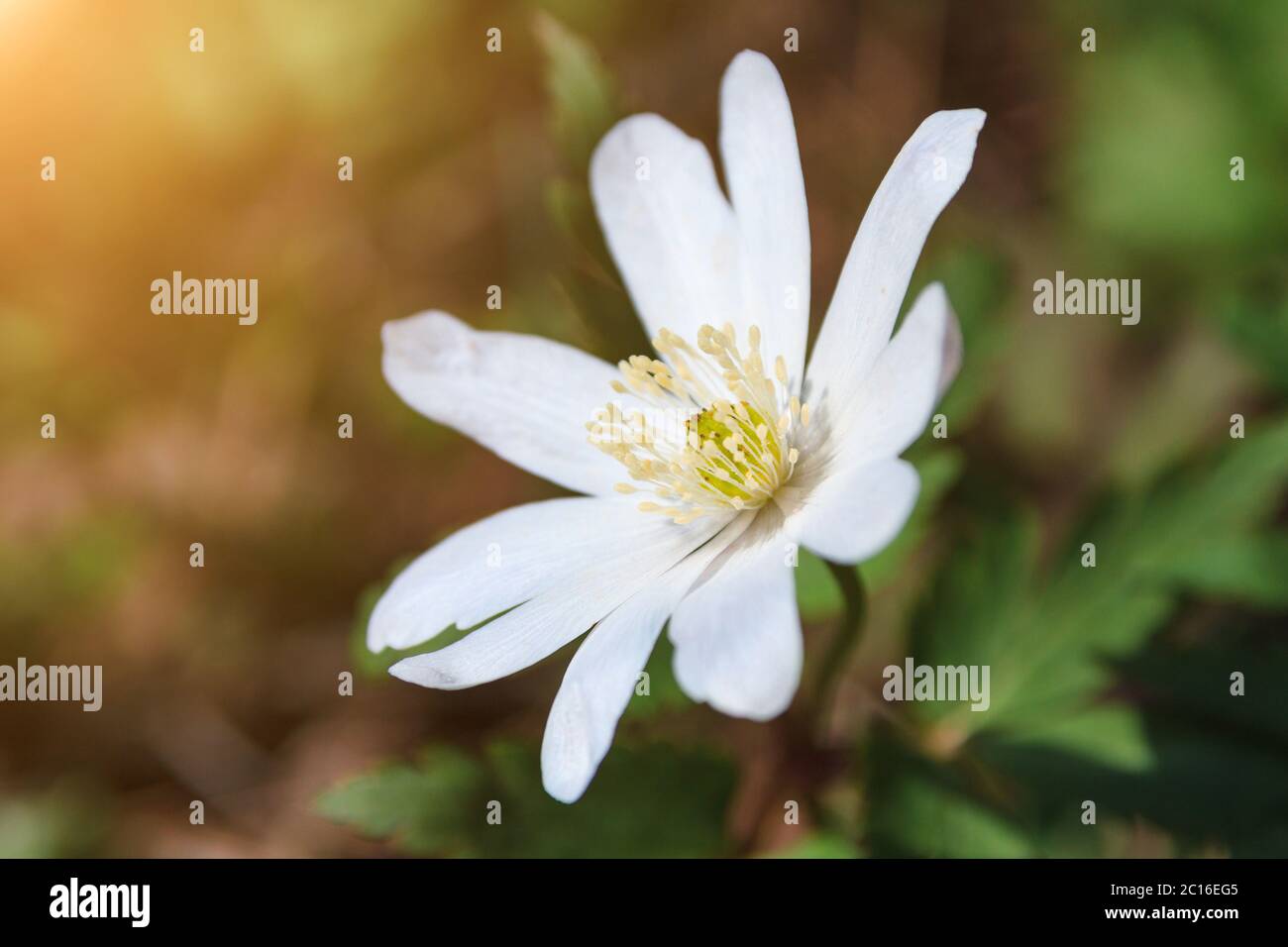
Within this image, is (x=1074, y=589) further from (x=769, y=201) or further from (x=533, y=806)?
(x=533, y=806)

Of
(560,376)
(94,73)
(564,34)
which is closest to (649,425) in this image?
(560,376)

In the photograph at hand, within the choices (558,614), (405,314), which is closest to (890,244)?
(558,614)

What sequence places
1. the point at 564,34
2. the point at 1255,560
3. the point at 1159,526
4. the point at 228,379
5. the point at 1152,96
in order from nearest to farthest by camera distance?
the point at 564,34 < the point at 1159,526 < the point at 1255,560 < the point at 1152,96 < the point at 228,379

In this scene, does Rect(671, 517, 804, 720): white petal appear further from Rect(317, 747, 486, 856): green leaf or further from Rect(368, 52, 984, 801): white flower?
Rect(317, 747, 486, 856): green leaf

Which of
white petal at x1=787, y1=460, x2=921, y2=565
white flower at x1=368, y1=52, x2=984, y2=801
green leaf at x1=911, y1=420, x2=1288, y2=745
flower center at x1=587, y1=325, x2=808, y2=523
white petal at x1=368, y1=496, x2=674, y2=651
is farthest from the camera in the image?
green leaf at x1=911, y1=420, x2=1288, y2=745

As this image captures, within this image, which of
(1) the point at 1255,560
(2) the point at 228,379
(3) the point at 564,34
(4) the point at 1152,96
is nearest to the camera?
(3) the point at 564,34

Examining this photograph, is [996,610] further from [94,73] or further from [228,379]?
[94,73]

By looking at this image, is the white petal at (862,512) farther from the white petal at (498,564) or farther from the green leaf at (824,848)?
the green leaf at (824,848)

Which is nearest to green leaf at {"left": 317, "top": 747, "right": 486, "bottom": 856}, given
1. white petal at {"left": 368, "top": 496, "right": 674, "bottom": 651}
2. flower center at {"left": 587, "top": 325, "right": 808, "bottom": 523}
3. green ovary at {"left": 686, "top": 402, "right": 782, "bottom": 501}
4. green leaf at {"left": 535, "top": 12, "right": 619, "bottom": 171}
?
white petal at {"left": 368, "top": 496, "right": 674, "bottom": 651}
